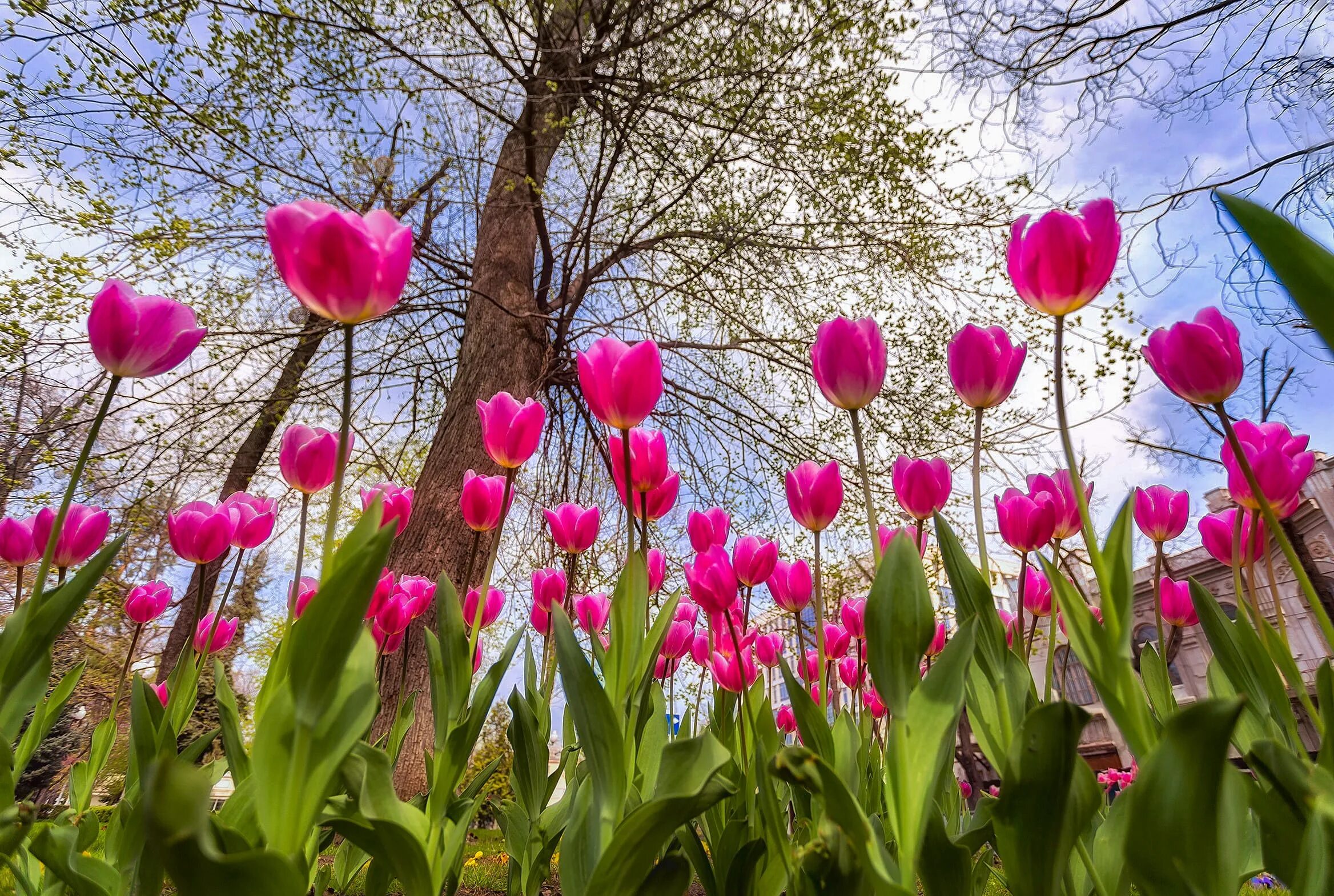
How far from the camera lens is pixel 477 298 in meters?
4.25

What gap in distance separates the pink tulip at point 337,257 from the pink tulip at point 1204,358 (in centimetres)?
96

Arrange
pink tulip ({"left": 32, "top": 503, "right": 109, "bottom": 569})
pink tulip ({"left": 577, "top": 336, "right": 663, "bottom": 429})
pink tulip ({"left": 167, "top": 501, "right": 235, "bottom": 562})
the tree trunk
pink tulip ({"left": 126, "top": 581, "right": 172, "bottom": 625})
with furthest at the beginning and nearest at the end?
the tree trunk < pink tulip ({"left": 126, "top": 581, "right": 172, "bottom": 625}) < pink tulip ({"left": 32, "top": 503, "right": 109, "bottom": 569}) < pink tulip ({"left": 167, "top": 501, "right": 235, "bottom": 562}) < pink tulip ({"left": 577, "top": 336, "right": 663, "bottom": 429})

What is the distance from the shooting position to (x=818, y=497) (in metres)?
1.22

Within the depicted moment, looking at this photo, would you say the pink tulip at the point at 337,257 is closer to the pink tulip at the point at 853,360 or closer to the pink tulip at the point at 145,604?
the pink tulip at the point at 853,360

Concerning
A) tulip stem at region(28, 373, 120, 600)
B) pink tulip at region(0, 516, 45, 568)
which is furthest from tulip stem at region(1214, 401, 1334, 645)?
pink tulip at region(0, 516, 45, 568)

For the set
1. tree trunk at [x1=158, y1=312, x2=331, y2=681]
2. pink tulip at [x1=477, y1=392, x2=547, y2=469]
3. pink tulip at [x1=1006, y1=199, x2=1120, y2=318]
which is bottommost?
pink tulip at [x1=477, y1=392, x2=547, y2=469]

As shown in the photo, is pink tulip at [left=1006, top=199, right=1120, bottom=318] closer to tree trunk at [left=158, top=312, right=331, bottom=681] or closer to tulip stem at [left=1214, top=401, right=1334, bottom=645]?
tulip stem at [left=1214, top=401, right=1334, bottom=645]

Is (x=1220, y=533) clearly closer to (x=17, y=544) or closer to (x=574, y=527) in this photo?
(x=574, y=527)

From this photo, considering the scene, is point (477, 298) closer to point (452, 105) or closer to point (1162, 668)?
point (452, 105)

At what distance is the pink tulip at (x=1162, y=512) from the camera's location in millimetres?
1327

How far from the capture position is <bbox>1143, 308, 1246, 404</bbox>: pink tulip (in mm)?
812

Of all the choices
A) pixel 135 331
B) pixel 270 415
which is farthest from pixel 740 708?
pixel 270 415

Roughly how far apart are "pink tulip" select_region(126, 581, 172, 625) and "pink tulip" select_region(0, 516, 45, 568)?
0.85 feet

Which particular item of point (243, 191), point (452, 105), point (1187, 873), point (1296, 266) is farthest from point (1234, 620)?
point (452, 105)
